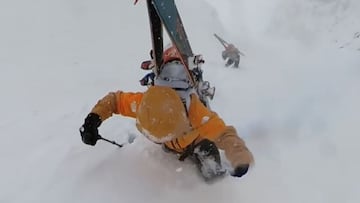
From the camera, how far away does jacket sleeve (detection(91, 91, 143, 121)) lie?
2984 mm

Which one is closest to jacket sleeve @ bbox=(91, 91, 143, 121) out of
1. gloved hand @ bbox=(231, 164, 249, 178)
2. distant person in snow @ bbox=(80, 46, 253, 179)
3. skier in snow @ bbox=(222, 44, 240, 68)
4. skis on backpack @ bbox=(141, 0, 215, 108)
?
distant person in snow @ bbox=(80, 46, 253, 179)

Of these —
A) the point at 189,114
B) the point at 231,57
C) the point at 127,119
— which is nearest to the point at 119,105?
the point at 189,114

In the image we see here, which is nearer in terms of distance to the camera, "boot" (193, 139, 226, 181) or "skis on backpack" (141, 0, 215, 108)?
"boot" (193, 139, 226, 181)

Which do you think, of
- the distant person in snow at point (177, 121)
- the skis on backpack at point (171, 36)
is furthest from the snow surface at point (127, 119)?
the skis on backpack at point (171, 36)

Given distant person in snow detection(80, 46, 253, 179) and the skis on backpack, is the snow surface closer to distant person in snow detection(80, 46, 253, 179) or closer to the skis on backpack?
distant person in snow detection(80, 46, 253, 179)

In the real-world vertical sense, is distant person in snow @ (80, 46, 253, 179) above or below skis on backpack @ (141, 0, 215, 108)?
below

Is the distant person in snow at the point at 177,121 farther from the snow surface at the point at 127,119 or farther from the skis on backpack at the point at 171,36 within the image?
the snow surface at the point at 127,119

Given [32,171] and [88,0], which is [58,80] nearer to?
[32,171]

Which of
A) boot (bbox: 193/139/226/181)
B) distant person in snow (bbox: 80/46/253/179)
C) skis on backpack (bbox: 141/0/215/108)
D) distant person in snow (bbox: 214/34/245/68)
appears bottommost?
boot (bbox: 193/139/226/181)

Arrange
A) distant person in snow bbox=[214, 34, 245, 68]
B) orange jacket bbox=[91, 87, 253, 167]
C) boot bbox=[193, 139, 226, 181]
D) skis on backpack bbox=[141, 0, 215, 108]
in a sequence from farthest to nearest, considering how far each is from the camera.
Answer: distant person in snow bbox=[214, 34, 245, 68]
skis on backpack bbox=[141, 0, 215, 108]
boot bbox=[193, 139, 226, 181]
orange jacket bbox=[91, 87, 253, 167]

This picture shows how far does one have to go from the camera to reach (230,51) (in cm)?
866

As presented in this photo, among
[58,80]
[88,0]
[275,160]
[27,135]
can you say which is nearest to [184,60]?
[275,160]

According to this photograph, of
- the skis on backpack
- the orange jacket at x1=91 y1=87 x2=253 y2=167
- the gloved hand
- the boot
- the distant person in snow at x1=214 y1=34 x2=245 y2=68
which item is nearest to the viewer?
the gloved hand

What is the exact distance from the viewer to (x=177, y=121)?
2.71 meters
